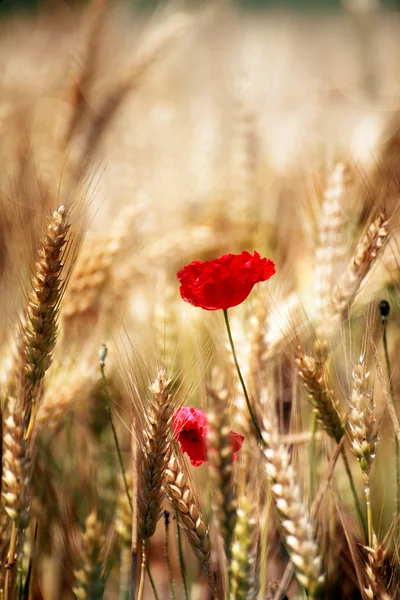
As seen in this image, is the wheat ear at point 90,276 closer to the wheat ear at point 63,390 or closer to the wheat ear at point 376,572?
the wheat ear at point 63,390

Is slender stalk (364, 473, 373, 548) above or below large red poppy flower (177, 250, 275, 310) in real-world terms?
below

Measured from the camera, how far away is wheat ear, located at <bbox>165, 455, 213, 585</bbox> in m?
0.57

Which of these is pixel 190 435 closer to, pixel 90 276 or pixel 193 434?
pixel 193 434

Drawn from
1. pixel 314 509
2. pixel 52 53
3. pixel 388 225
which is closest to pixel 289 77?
pixel 52 53

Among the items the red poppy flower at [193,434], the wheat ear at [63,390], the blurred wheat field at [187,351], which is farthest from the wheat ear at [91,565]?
the wheat ear at [63,390]

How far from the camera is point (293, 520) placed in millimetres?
535

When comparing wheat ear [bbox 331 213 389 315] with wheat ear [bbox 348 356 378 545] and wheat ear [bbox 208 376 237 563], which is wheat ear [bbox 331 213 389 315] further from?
A: wheat ear [bbox 208 376 237 563]

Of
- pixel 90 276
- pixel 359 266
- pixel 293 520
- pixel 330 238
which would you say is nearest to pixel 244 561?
pixel 293 520

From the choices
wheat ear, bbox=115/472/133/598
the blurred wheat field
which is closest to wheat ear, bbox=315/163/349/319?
the blurred wheat field

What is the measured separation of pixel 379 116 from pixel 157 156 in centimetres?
75

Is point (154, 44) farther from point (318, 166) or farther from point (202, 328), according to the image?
point (202, 328)

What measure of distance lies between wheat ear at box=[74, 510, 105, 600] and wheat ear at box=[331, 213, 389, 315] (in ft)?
1.33

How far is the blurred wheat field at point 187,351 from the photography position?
593mm

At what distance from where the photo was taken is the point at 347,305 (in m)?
0.77
